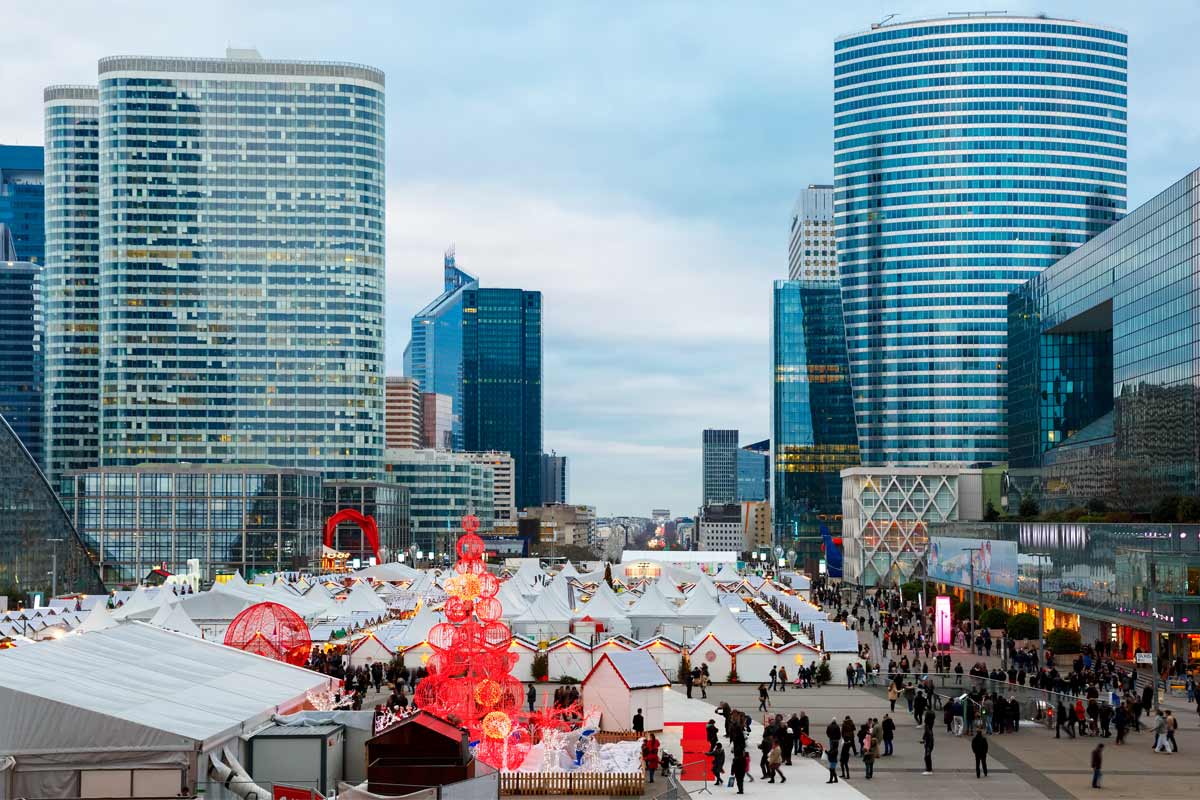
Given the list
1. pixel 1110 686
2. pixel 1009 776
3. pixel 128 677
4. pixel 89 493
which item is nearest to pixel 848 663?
pixel 1110 686

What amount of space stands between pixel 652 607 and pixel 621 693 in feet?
109

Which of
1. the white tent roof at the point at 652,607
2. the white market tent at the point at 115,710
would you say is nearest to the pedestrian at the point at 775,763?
the white market tent at the point at 115,710

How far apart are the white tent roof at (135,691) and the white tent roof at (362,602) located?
4483cm

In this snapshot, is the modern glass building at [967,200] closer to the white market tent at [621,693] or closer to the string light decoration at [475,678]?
the white market tent at [621,693]

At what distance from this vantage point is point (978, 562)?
86.6m

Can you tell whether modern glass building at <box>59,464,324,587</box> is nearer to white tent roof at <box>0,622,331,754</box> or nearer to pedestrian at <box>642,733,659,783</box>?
white tent roof at <box>0,622,331,754</box>

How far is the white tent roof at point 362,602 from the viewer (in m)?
78.5

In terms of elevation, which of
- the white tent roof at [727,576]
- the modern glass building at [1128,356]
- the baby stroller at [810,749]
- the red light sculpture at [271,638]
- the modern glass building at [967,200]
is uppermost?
the modern glass building at [967,200]

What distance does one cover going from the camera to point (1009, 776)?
33.3m

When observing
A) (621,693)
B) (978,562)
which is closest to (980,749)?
(621,693)

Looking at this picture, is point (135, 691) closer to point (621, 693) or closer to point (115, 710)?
point (115, 710)

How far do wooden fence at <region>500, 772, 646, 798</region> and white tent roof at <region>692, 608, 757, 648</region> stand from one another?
87.0 ft

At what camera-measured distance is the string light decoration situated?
33.4 m

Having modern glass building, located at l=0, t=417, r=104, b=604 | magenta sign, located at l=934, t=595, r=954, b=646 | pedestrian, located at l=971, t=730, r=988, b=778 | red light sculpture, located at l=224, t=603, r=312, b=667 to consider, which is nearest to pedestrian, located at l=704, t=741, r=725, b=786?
pedestrian, located at l=971, t=730, r=988, b=778
